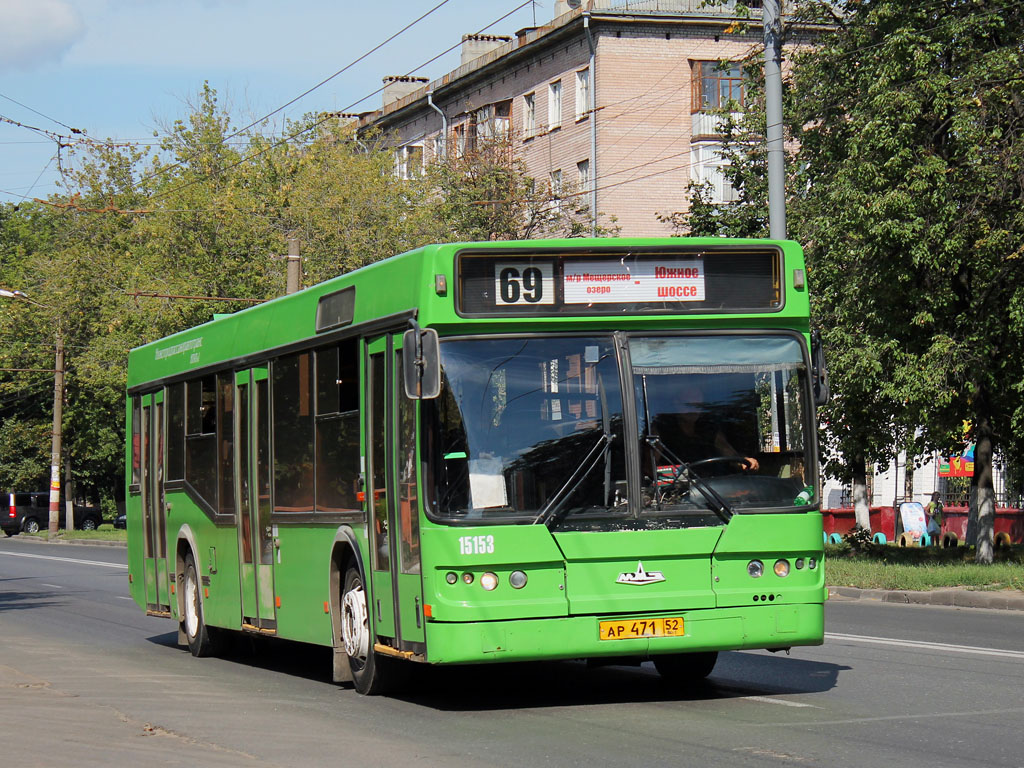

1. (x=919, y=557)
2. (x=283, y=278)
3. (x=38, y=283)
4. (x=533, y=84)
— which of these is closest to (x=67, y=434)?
(x=38, y=283)

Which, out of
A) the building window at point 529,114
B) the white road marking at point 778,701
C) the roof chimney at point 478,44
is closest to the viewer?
the white road marking at point 778,701

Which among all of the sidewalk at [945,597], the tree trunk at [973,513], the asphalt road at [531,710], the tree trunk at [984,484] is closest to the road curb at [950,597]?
the sidewalk at [945,597]

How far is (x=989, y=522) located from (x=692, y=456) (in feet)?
58.5

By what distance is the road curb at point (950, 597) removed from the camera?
20.1 metres

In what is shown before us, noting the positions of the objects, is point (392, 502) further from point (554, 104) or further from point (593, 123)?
point (554, 104)

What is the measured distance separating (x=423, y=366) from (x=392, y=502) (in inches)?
43.3

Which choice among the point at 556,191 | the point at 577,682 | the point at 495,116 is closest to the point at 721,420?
the point at 577,682

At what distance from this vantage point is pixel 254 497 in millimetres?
13234

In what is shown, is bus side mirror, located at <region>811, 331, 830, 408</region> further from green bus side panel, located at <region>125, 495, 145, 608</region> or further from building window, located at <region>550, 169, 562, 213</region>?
building window, located at <region>550, 169, 562, 213</region>

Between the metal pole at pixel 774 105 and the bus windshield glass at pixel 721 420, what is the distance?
1101 centimetres

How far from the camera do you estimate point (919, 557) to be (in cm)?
2847

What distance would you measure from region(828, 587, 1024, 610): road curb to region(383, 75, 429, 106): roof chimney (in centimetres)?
4842

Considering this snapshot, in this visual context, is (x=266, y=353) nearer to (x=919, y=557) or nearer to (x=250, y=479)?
(x=250, y=479)

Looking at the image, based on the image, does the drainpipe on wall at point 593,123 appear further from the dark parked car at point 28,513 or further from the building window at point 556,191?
the dark parked car at point 28,513
